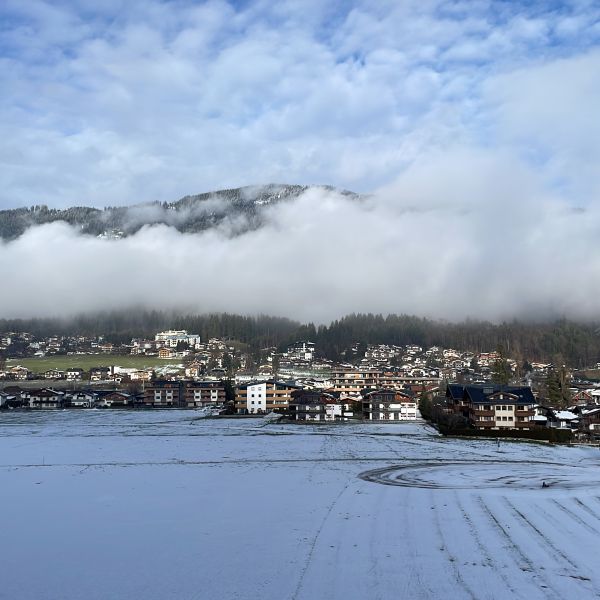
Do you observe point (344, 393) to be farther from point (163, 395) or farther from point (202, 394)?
point (163, 395)

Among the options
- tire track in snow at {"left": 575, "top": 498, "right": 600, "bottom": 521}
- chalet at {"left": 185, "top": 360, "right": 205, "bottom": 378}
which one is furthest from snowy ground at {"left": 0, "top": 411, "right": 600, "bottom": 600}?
chalet at {"left": 185, "top": 360, "right": 205, "bottom": 378}

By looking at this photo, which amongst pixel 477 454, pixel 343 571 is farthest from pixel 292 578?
pixel 477 454

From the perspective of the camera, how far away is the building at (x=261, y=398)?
9238 cm

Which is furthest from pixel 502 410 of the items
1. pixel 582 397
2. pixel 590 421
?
pixel 582 397

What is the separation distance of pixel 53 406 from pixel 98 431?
202 feet

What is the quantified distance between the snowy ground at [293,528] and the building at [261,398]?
5743cm

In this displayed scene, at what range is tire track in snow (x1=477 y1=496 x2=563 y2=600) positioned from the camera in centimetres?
1170

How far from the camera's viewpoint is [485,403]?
7056 centimetres

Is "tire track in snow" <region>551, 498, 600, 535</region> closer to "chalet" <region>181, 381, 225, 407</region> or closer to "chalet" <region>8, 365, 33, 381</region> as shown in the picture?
"chalet" <region>181, 381, 225, 407</region>

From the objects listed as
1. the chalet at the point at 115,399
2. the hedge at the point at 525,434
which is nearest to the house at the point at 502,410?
the hedge at the point at 525,434

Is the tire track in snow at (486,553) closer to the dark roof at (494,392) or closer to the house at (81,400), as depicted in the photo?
the dark roof at (494,392)

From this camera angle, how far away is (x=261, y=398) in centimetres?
9338

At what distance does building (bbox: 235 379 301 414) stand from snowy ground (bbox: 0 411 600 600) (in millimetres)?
57431

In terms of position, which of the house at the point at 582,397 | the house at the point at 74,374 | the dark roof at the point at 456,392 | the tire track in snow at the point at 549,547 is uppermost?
the tire track in snow at the point at 549,547
